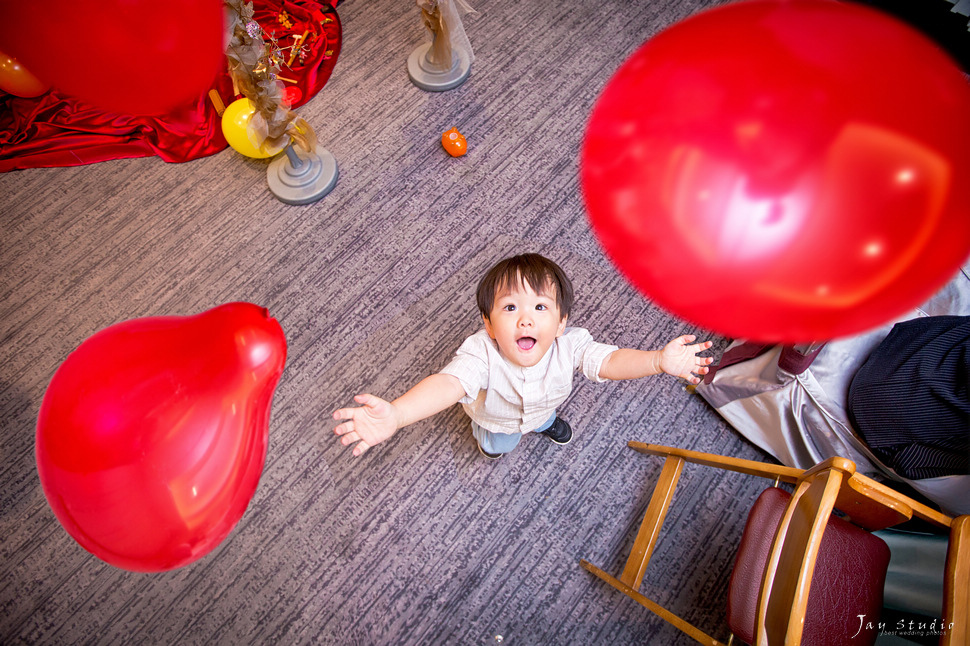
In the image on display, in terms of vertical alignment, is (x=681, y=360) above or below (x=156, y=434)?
below

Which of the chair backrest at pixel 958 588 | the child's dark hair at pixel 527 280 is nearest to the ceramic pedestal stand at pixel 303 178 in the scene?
the child's dark hair at pixel 527 280

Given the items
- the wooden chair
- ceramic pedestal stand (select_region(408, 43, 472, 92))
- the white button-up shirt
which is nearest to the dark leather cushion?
the wooden chair

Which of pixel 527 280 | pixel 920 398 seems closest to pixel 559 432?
pixel 527 280

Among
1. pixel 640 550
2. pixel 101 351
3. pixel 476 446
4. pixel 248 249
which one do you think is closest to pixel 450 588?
pixel 476 446

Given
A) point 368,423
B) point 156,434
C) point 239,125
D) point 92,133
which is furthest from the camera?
point 92,133

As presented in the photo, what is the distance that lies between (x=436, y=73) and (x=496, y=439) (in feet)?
4.21

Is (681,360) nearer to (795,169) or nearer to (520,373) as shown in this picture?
(520,373)

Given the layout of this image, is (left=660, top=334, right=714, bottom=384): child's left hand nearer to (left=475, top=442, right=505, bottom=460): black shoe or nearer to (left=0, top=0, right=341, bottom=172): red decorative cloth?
(left=475, top=442, right=505, bottom=460): black shoe

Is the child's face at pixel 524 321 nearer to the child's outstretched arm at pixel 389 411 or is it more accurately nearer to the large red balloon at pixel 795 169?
the child's outstretched arm at pixel 389 411

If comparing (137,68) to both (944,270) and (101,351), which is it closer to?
(101,351)

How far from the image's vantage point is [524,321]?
1.04 m

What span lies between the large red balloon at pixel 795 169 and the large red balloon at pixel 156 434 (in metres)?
0.44

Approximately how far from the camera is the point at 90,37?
22.6 inches

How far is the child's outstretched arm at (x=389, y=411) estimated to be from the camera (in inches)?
36.0
